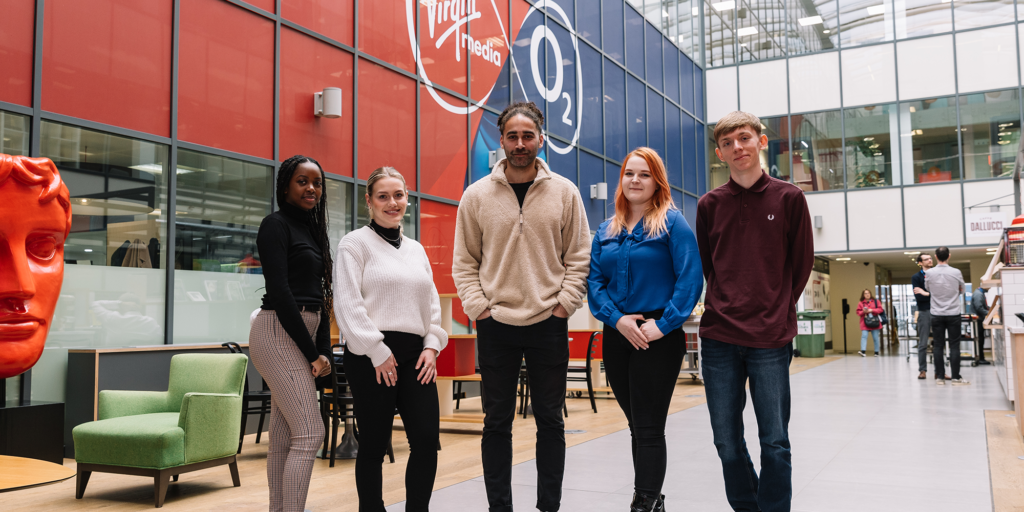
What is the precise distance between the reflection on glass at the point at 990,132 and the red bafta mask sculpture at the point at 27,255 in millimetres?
17936

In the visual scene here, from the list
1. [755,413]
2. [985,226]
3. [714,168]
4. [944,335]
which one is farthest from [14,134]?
[985,226]

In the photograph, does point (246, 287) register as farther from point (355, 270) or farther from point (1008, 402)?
point (1008, 402)

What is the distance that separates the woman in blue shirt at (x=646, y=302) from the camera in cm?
280

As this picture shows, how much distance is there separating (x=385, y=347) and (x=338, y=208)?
5858 mm

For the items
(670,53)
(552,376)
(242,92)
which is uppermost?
(670,53)

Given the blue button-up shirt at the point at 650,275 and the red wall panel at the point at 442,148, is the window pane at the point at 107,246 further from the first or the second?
the blue button-up shirt at the point at 650,275

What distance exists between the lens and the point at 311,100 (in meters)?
7.96

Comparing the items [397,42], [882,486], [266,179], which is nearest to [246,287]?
[266,179]

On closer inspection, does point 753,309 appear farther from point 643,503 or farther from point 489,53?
point 489,53

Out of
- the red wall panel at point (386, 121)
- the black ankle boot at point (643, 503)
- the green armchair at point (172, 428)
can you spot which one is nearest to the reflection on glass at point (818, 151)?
the red wall panel at point (386, 121)

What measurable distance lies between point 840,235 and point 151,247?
15.8 meters

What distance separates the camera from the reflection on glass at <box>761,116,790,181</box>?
18391 millimetres

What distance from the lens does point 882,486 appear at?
158 inches

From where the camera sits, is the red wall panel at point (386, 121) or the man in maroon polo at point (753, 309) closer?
the man in maroon polo at point (753, 309)
